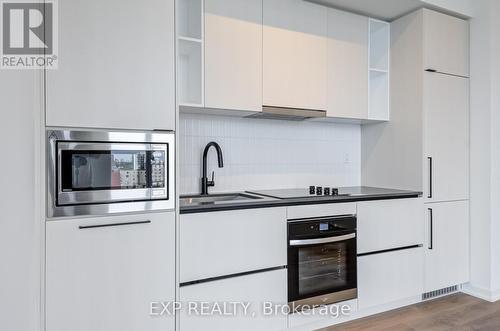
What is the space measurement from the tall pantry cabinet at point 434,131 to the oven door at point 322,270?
825 millimetres

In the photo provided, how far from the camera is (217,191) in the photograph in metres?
2.55

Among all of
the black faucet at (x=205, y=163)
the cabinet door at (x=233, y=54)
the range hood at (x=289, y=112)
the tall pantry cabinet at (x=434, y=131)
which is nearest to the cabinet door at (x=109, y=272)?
the black faucet at (x=205, y=163)

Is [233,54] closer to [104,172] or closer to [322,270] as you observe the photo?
[104,172]

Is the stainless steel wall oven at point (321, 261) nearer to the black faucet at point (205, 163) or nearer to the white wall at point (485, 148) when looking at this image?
Answer: the black faucet at point (205, 163)

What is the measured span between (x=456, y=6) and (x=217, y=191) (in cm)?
252

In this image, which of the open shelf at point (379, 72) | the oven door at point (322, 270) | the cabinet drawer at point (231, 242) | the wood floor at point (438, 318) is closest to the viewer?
the cabinet drawer at point (231, 242)

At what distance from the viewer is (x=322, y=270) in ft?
7.31

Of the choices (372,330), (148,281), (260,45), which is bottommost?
(372,330)

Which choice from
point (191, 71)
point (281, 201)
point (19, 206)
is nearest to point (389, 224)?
point (281, 201)

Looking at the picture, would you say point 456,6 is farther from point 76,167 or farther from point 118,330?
point 118,330

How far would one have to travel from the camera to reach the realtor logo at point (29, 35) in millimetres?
1468

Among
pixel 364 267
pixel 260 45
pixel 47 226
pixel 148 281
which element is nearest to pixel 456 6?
pixel 260 45

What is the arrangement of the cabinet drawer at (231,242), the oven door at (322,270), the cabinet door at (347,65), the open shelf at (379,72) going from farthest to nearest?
the open shelf at (379,72)
the cabinet door at (347,65)
the oven door at (322,270)
the cabinet drawer at (231,242)

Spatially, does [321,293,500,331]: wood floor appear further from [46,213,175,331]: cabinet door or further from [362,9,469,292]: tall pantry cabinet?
[46,213,175,331]: cabinet door
